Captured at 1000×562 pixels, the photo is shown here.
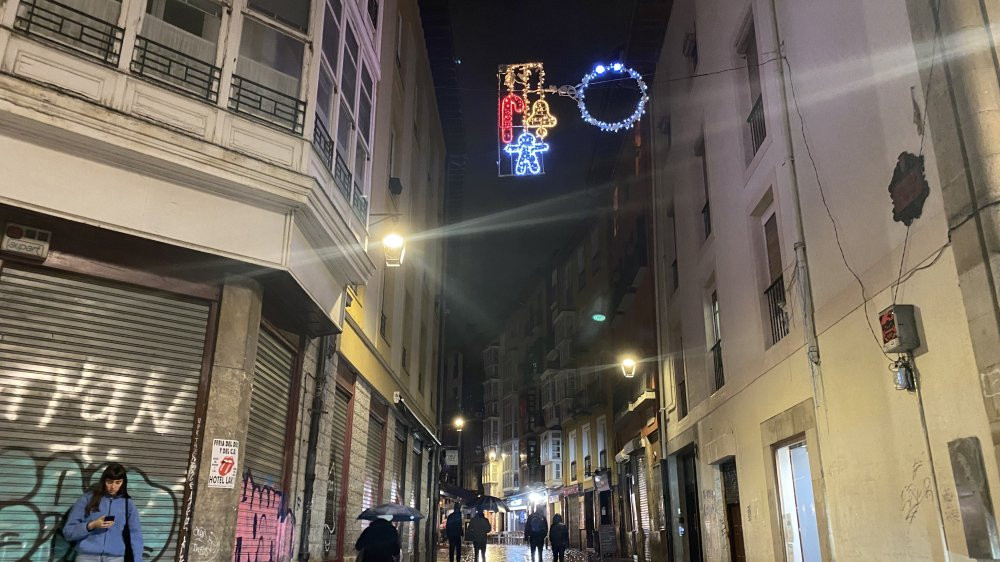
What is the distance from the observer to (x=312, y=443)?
10.2m

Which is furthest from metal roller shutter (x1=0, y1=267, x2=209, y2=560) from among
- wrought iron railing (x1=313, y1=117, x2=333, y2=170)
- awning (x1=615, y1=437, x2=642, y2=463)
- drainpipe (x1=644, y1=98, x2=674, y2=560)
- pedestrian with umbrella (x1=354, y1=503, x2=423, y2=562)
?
awning (x1=615, y1=437, x2=642, y2=463)

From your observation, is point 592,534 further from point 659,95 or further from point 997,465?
point 997,465

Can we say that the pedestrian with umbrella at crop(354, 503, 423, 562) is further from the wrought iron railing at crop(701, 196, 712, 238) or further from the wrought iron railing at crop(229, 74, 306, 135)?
the wrought iron railing at crop(701, 196, 712, 238)

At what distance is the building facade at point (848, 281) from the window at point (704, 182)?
467 mm

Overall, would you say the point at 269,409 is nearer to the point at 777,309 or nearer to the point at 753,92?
the point at 777,309

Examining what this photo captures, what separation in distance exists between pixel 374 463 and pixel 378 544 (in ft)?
20.2

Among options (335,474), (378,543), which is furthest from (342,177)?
(378,543)

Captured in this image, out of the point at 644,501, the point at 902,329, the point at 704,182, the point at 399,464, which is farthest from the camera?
the point at 644,501

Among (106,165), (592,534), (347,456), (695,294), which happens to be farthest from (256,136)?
(592,534)

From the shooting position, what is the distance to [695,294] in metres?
16.4

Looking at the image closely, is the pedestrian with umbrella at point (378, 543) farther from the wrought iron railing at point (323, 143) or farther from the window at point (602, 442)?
the window at point (602, 442)

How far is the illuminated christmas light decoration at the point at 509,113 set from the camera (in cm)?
1474

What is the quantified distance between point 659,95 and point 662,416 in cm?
955

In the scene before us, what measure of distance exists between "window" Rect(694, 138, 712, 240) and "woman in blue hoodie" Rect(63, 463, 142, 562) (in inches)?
487
